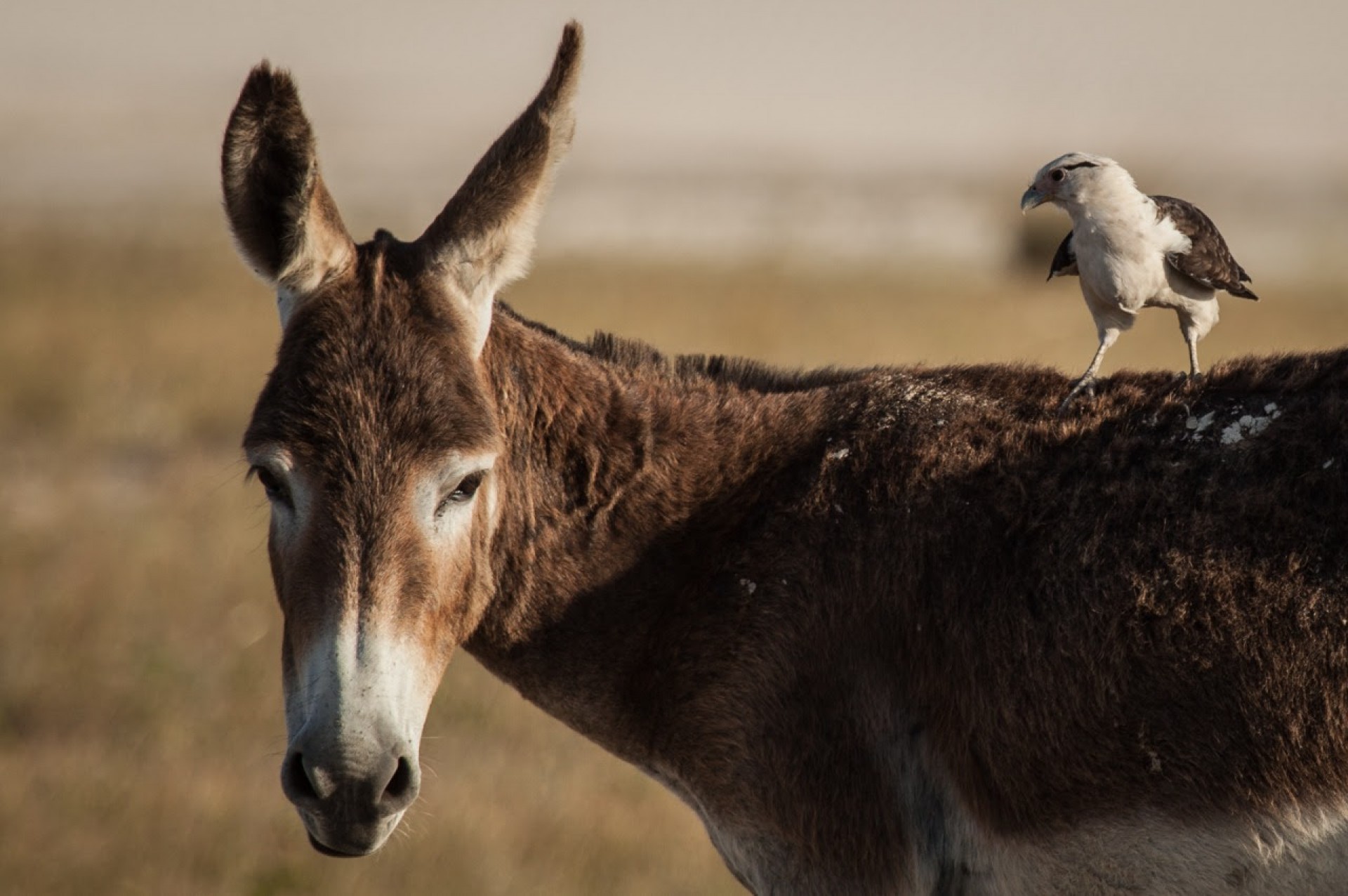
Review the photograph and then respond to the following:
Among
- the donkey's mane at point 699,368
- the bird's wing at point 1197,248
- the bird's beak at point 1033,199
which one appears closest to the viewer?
the bird's wing at point 1197,248

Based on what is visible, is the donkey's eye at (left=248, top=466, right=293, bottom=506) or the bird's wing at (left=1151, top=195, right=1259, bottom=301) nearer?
the donkey's eye at (left=248, top=466, right=293, bottom=506)

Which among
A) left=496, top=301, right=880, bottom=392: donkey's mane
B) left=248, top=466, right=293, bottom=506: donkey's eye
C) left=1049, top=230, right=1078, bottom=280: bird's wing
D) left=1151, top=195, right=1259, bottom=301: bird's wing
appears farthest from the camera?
left=496, top=301, right=880, bottom=392: donkey's mane

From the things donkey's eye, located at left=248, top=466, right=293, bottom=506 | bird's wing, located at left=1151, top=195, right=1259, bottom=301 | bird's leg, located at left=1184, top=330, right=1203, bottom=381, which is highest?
bird's wing, located at left=1151, top=195, right=1259, bottom=301

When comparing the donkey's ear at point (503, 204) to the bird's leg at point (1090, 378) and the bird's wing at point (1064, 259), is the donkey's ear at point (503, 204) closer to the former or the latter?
the bird's wing at point (1064, 259)

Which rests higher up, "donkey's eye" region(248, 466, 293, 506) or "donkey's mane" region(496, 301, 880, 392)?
"donkey's mane" region(496, 301, 880, 392)

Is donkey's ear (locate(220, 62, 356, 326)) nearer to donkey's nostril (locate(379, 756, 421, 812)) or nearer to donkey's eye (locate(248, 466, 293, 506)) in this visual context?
donkey's eye (locate(248, 466, 293, 506))

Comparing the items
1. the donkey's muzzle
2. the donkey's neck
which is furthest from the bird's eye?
the donkey's muzzle

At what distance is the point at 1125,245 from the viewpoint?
3936 mm

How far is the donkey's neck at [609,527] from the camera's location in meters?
4.28

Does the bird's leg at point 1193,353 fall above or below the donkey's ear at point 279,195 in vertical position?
above

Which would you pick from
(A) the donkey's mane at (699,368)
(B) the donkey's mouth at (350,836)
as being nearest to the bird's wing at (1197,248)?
(A) the donkey's mane at (699,368)

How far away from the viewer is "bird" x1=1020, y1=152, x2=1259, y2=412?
3943 mm

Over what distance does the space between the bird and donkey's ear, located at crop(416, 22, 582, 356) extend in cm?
143

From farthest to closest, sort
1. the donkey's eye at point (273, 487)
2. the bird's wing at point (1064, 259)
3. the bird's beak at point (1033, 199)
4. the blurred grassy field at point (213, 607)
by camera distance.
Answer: the blurred grassy field at point (213, 607) < the bird's wing at point (1064, 259) < the bird's beak at point (1033, 199) < the donkey's eye at point (273, 487)
